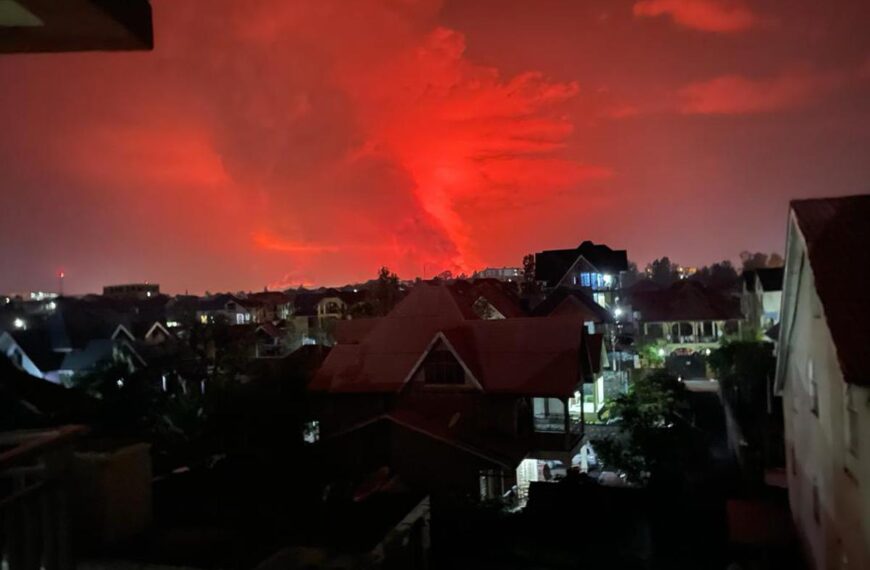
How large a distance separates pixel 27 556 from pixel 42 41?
2424 mm

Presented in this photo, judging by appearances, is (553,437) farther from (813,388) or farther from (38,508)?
(38,508)

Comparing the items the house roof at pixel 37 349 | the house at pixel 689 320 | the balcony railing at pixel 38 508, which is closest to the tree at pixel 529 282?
the house at pixel 689 320

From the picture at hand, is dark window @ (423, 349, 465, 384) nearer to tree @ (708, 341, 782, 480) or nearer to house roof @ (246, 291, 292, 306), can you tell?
tree @ (708, 341, 782, 480)

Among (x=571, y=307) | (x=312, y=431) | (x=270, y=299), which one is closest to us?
(x=312, y=431)

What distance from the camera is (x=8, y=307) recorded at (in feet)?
192

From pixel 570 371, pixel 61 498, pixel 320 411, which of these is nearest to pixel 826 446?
pixel 570 371

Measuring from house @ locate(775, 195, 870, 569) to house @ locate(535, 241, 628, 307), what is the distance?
3186cm

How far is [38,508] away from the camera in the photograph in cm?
303

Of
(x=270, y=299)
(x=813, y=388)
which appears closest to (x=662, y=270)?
(x=270, y=299)

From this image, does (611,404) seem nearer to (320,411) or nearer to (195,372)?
(320,411)

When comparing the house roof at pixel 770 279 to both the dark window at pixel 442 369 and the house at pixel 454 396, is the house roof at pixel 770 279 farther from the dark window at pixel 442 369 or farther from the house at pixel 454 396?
the dark window at pixel 442 369

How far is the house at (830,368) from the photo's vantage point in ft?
26.5

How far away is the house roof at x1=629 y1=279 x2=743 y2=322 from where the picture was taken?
48844 mm

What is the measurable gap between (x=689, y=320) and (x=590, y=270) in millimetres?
10123
